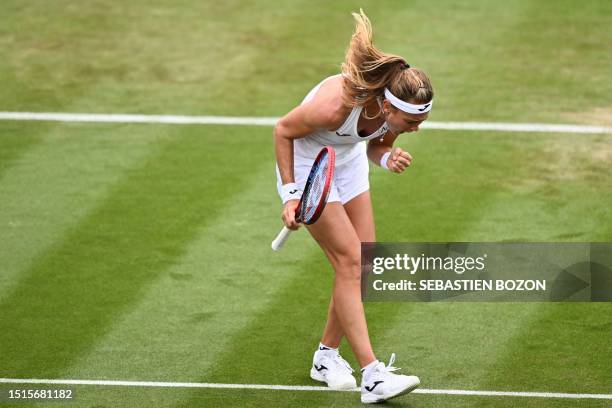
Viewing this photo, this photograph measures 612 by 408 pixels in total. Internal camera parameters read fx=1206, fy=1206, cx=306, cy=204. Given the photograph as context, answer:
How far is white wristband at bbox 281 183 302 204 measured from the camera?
22.6ft

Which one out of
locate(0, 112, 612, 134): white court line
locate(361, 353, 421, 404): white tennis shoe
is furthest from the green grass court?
locate(361, 353, 421, 404): white tennis shoe

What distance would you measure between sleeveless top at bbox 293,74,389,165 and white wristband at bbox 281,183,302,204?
11.0 inches

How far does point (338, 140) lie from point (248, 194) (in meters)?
3.09

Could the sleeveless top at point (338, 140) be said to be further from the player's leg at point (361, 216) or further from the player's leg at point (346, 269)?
the player's leg at point (346, 269)

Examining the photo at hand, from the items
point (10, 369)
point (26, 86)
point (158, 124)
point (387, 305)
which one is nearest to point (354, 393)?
point (387, 305)

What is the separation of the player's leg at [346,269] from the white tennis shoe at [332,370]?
0.33 m

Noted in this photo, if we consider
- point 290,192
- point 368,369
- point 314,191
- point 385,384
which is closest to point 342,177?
point 290,192

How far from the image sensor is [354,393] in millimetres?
7203

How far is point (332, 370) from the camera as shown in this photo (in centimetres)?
727

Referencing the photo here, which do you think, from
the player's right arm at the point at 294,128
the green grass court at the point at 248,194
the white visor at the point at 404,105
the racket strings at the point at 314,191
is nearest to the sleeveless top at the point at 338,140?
the player's right arm at the point at 294,128

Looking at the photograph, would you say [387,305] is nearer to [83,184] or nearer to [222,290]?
[222,290]

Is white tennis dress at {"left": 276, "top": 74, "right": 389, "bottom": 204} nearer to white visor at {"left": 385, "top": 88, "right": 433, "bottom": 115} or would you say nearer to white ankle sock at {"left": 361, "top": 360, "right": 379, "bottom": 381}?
white visor at {"left": 385, "top": 88, "right": 433, "bottom": 115}

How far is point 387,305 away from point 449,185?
6.84ft

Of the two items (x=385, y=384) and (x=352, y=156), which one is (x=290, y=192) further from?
(x=385, y=384)
